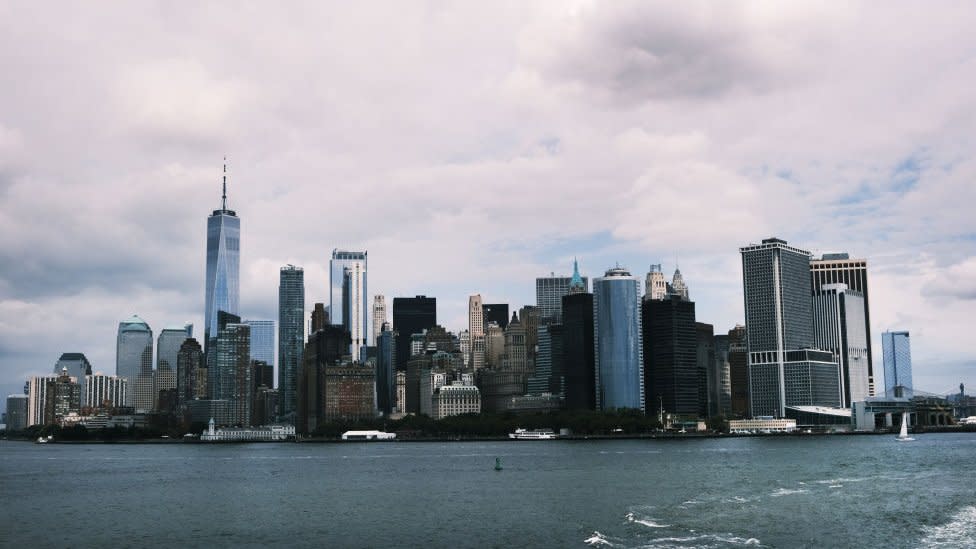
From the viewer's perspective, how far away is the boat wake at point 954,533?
6300 centimetres

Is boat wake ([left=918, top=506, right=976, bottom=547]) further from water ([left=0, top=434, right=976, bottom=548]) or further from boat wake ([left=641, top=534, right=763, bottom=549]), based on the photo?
boat wake ([left=641, top=534, right=763, bottom=549])

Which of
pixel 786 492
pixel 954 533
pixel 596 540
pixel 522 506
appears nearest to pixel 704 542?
pixel 596 540

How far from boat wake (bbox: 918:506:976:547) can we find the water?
12cm

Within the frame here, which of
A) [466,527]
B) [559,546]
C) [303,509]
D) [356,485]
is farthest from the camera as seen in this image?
[356,485]

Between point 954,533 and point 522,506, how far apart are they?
34704 millimetres

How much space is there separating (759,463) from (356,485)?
5895 cm

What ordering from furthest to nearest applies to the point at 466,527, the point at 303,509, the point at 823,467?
the point at 823,467
the point at 303,509
the point at 466,527

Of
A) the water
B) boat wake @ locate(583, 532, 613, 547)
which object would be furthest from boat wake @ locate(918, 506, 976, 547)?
boat wake @ locate(583, 532, 613, 547)

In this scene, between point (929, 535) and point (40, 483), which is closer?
point (929, 535)

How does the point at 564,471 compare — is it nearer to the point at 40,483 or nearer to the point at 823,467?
the point at 823,467

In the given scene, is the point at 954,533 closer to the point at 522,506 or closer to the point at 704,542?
the point at 704,542

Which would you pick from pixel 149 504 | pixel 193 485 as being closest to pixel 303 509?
pixel 149 504

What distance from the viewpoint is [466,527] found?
75.6 m

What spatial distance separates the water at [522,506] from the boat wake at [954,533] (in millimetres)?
121
